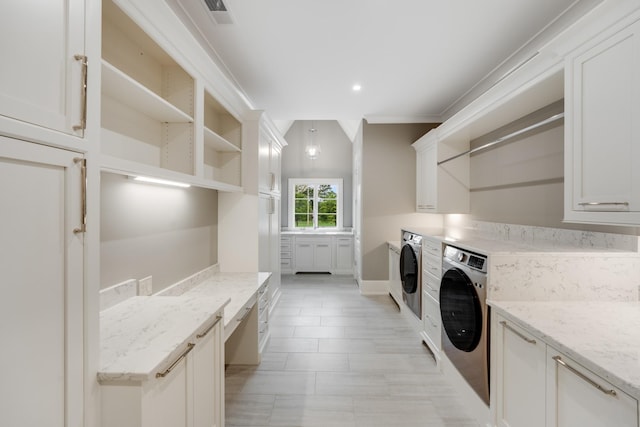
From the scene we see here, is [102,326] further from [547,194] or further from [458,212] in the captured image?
[458,212]

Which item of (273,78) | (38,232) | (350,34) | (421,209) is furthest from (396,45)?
(38,232)

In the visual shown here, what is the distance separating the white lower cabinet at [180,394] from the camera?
3.01ft

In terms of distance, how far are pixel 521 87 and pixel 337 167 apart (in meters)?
4.86

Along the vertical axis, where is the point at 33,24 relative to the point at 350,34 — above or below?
below

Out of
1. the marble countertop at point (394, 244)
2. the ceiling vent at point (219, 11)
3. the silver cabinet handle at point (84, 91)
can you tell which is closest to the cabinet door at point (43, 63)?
the silver cabinet handle at point (84, 91)

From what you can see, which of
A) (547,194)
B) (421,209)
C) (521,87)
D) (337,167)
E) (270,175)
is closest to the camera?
(521,87)

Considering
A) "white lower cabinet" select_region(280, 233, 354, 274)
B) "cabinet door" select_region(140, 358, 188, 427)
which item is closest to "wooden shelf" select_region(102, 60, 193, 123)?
"cabinet door" select_region(140, 358, 188, 427)

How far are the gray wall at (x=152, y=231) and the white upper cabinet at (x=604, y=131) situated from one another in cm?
236

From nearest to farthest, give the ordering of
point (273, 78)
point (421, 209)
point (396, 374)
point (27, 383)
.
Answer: point (27, 383) → point (396, 374) → point (273, 78) → point (421, 209)

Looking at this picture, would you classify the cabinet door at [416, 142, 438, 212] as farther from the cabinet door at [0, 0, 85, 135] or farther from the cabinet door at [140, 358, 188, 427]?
the cabinet door at [0, 0, 85, 135]

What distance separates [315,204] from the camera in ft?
22.6

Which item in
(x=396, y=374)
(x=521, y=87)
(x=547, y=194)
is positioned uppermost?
(x=521, y=87)

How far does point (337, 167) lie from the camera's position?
6797 mm

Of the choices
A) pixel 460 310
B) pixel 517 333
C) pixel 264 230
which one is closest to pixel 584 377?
pixel 517 333
